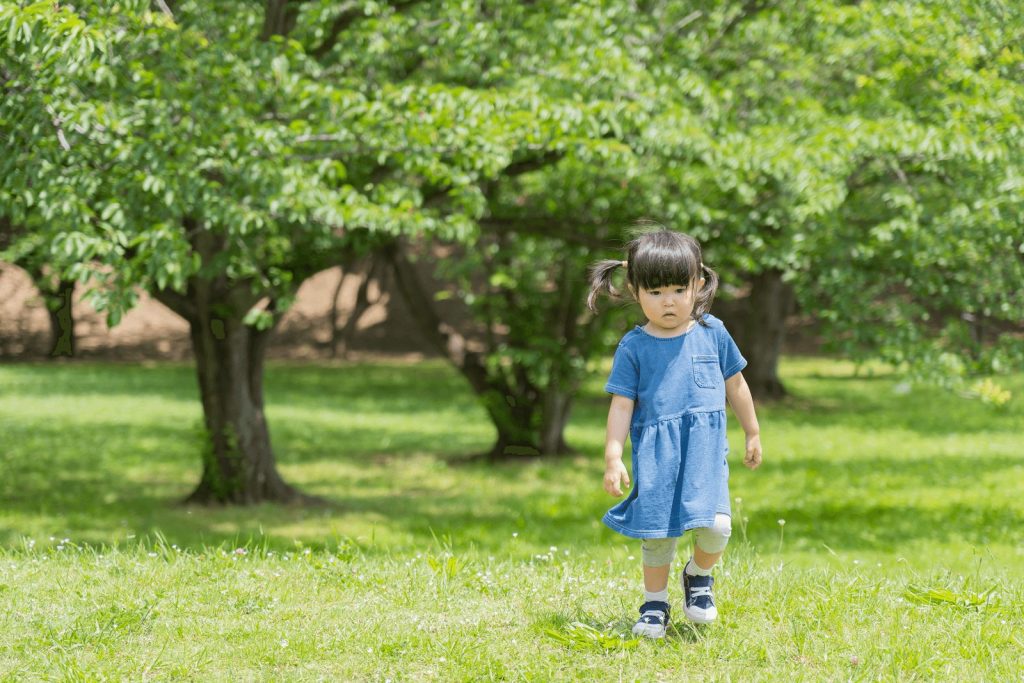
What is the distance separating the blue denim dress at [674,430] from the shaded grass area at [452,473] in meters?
1.94

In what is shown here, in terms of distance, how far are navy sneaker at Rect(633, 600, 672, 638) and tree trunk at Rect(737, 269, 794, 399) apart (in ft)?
62.4

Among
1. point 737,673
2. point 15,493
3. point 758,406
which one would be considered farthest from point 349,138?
point 758,406

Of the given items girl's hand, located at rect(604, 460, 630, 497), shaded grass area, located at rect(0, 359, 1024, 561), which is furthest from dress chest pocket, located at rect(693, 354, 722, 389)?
shaded grass area, located at rect(0, 359, 1024, 561)

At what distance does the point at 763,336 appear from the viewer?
23.5 metres

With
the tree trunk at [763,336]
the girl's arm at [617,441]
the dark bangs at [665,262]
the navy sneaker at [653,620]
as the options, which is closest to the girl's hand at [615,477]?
the girl's arm at [617,441]

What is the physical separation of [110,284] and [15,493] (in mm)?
7024

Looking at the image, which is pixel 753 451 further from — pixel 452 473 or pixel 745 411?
pixel 452 473

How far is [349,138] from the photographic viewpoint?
888 centimetres

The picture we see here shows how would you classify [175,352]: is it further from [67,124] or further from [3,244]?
[67,124]

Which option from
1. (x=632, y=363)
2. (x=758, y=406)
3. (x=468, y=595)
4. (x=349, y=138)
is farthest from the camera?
(x=758, y=406)

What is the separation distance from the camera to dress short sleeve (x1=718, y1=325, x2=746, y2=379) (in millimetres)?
4648

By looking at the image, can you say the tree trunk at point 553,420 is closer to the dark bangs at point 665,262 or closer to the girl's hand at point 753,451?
the girl's hand at point 753,451

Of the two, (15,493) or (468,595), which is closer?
(468,595)

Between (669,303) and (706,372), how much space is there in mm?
315
